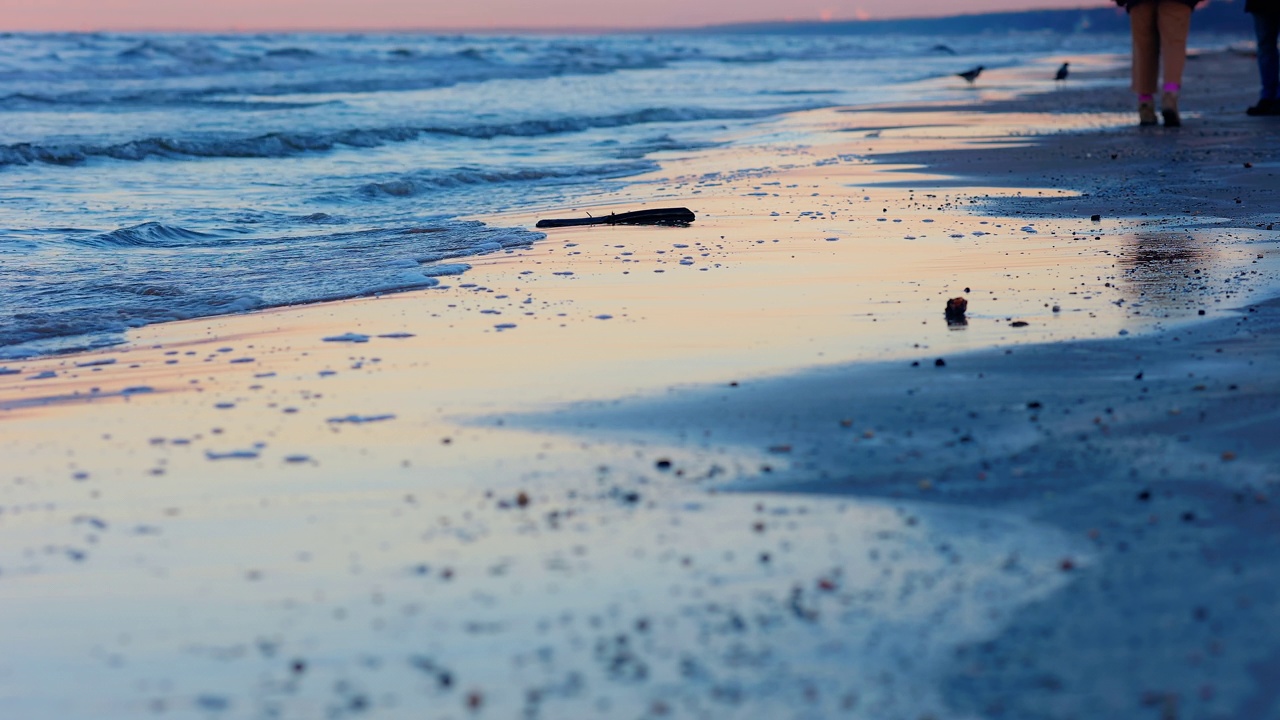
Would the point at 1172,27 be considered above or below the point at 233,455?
above

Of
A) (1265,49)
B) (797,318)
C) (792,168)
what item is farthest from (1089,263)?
(1265,49)

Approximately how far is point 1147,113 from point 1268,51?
164 cm

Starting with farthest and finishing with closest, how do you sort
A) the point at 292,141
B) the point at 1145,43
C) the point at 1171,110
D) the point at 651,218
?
the point at 292,141 → the point at 1171,110 → the point at 1145,43 → the point at 651,218

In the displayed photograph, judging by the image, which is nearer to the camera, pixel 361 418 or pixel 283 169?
pixel 361 418

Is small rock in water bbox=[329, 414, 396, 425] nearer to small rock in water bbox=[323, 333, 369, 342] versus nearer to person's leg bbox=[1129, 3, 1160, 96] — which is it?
small rock in water bbox=[323, 333, 369, 342]

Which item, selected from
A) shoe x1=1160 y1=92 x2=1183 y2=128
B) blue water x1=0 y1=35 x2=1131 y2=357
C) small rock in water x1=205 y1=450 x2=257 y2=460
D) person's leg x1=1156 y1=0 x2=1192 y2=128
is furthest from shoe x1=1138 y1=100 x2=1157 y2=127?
small rock in water x1=205 y1=450 x2=257 y2=460

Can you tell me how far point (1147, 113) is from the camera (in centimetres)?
1241

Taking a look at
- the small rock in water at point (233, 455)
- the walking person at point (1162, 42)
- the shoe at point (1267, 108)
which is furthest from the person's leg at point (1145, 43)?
the small rock in water at point (233, 455)

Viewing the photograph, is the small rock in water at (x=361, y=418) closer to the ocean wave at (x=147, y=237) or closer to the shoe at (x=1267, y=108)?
the ocean wave at (x=147, y=237)

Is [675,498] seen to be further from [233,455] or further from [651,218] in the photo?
[651,218]

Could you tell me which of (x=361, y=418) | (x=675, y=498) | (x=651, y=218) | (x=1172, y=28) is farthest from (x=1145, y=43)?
(x=675, y=498)

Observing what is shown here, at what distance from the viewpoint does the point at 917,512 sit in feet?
8.88

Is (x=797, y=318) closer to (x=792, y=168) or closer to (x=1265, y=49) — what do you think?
(x=792, y=168)

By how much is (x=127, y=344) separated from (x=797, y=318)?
2.56 metres
